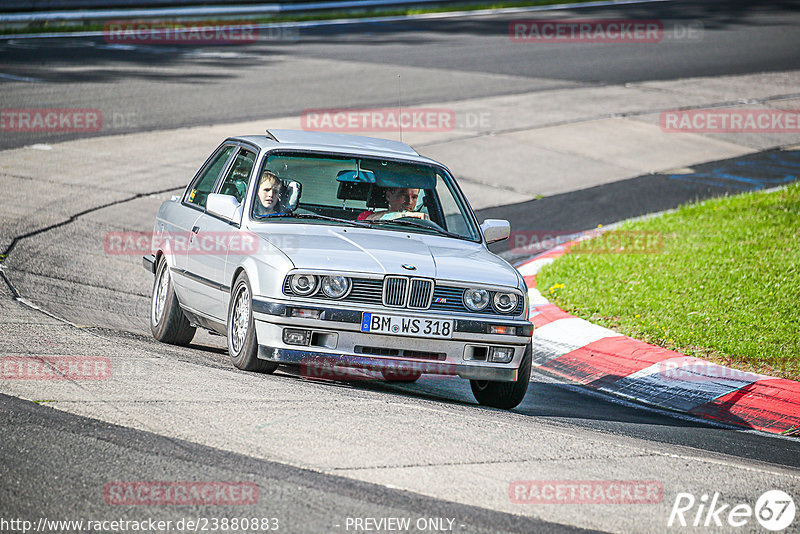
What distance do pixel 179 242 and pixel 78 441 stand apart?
10.9ft

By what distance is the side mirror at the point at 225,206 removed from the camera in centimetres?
730

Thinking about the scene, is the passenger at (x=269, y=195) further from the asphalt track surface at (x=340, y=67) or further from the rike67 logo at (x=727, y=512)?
the asphalt track surface at (x=340, y=67)

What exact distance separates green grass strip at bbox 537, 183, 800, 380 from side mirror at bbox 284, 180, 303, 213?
10.9 ft

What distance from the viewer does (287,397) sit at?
5.95m

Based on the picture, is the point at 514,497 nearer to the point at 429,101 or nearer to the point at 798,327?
the point at 798,327

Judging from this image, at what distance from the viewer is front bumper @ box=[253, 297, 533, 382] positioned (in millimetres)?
Result: 6391

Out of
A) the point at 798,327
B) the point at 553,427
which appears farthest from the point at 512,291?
the point at 798,327

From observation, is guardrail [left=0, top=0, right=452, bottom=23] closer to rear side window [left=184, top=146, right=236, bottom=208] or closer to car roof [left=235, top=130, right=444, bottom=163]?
rear side window [left=184, top=146, right=236, bottom=208]

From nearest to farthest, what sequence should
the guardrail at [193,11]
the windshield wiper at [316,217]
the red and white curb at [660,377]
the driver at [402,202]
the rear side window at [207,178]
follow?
1. the windshield wiper at [316,217]
2. the red and white curb at [660,377]
3. the driver at [402,202]
4. the rear side window at [207,178]
5. the guardrail at [193,11]

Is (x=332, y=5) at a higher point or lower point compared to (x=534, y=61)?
higher

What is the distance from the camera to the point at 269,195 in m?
7.41

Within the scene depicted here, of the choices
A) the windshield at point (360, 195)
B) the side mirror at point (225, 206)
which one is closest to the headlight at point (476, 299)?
the windshield at point (360, 195)

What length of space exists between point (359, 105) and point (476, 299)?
42.7ft

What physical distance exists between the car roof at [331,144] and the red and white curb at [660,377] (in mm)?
2182
